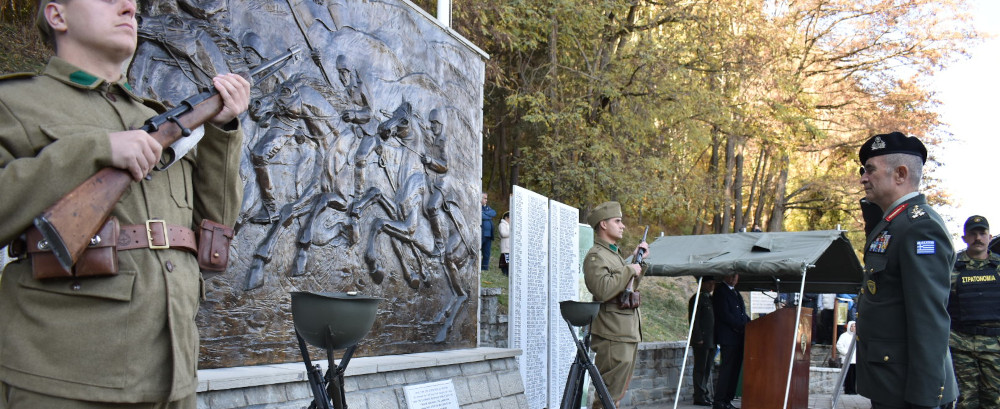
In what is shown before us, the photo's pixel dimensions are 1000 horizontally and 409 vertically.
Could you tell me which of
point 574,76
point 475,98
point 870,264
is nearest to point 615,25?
point 574,76

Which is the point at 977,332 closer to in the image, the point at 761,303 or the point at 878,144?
the point at 878,144

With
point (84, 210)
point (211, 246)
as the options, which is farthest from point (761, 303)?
point (84, 210)

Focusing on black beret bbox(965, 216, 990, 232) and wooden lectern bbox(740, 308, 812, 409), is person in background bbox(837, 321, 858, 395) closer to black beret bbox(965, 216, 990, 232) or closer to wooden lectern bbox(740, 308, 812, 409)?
wooden lectern bbox(740, 308, 812, 409)

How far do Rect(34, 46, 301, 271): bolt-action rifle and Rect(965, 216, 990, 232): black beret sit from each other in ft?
20.9

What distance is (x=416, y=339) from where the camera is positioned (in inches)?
237

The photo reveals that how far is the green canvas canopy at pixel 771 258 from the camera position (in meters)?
7.67

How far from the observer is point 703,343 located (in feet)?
32.8

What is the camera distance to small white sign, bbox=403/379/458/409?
5.26 m

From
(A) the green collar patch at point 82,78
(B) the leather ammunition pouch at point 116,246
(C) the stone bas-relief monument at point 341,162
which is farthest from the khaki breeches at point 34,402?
(C) the stone bas-relief monument at point 341,162

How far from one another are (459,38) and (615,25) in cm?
869

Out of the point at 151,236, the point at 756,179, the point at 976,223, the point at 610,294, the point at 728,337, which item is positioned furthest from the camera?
the point at 756,179

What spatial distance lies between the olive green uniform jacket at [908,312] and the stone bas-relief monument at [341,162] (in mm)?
3240

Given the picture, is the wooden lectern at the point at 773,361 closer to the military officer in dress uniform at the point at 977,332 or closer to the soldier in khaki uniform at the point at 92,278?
the military officer in dress uniform at the point at 977,332

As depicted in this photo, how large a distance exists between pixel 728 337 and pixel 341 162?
626 cm
